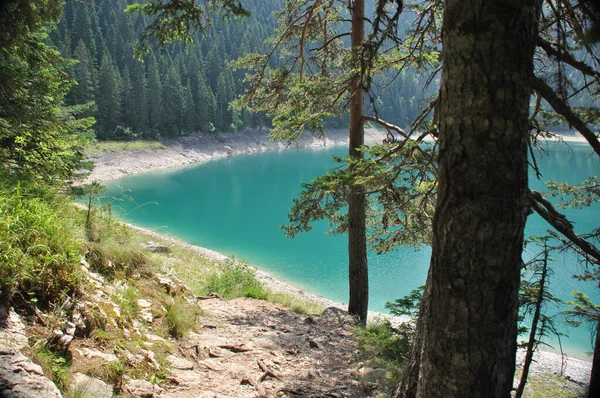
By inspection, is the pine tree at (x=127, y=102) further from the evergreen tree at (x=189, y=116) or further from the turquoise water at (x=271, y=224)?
the turquoise water at (x=271, y=224)

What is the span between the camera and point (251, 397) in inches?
149

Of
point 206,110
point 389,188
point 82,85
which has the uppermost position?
point 82,85

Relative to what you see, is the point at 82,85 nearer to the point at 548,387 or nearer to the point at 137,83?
the point at 137,83

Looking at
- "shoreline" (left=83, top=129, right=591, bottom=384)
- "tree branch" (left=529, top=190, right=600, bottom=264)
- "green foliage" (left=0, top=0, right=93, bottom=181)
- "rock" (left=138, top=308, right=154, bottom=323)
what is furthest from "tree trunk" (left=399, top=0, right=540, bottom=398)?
"shoreline" (left=83, top=129, right=591, bottom=384)

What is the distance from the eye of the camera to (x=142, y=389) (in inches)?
125

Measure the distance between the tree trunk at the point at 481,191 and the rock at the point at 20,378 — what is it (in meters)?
2.09

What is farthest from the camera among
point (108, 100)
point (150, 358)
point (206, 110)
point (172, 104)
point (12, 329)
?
point (206, 110)

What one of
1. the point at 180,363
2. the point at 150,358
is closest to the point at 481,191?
the point at 150,358

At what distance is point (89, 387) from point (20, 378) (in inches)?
25.5

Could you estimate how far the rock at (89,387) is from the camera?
2.65 m

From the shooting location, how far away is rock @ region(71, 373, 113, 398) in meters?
2.65

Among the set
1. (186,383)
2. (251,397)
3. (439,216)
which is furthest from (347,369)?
(439,216)

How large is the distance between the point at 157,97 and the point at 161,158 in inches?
452

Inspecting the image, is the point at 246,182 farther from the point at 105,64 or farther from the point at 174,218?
the point at 105,64
